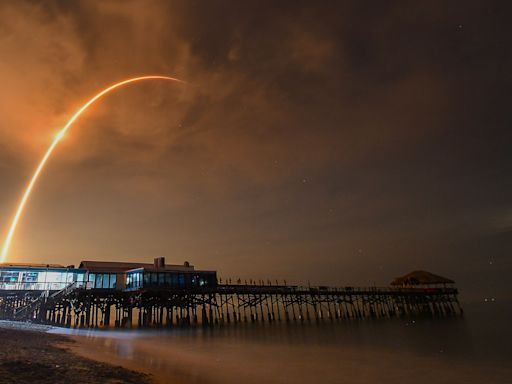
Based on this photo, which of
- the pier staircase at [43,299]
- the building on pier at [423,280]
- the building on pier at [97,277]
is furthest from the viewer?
the building on pier at [423,280]

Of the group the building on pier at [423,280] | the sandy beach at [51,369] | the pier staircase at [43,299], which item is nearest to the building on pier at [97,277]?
the pier staircase at [43,299]

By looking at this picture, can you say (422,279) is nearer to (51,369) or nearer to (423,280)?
(423,280)

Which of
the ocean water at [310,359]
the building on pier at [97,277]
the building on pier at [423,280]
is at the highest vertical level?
the building on pier at [97,277]

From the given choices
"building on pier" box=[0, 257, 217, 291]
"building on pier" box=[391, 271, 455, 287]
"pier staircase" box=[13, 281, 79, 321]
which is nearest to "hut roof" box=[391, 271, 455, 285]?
"building on pier" box=[391, 271, 455, 287]

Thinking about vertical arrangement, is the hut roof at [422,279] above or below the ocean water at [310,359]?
above

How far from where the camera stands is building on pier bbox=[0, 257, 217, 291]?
47.3m

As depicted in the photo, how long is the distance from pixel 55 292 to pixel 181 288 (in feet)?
55.3

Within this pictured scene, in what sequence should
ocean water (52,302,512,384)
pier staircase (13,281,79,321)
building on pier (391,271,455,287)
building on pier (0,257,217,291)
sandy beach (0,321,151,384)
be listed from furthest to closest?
building on pier (391,271,455,287) → building on pier (0,257,217,291) → pier staircase (13,281,79,321) → ocean water (52,302,512,384) → sandy beach (0,321,151,384)

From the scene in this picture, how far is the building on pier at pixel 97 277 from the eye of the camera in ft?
155

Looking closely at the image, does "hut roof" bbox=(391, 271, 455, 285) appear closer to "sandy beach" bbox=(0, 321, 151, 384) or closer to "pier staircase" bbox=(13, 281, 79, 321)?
"pier staircase" bbox=(13, 281, 79, 321)

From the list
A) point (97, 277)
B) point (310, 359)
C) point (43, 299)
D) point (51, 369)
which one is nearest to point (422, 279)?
point (310, 359)

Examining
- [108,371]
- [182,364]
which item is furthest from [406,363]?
[108,371]

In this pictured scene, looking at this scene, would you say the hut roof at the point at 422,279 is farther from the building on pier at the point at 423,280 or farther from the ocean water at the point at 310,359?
the ocean water at the point at 310,359

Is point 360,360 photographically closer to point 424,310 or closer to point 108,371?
point 108,371
